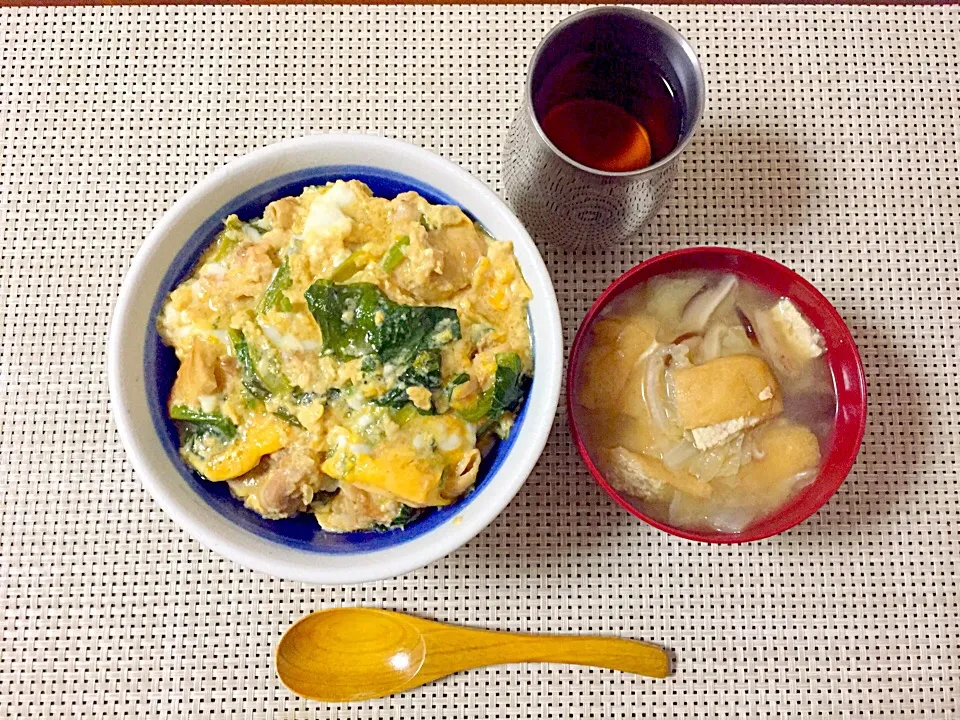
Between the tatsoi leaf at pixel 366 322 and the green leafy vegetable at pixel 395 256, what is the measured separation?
6 centimetres

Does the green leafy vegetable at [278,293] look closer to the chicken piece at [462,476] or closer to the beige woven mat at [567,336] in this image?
the chicken piece at [462,476]

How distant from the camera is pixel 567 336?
6.73 feet

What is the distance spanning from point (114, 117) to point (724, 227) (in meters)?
1.61

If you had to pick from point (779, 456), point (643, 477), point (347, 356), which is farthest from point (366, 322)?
point (779, 456)

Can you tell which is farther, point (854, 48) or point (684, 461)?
point (854, 48)

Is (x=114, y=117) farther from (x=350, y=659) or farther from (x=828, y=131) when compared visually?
(x=828, y=131)

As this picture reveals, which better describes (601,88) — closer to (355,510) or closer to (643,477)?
(643,477)

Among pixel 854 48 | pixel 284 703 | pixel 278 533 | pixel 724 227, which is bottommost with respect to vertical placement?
pixel 284 703

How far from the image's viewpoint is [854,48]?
2.23 meters

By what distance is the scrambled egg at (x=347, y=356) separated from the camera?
1.59m

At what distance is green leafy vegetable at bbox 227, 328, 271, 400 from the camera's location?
1.61 meters

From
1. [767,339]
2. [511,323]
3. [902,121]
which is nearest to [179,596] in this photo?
[511,323]

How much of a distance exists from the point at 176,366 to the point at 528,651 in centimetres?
103

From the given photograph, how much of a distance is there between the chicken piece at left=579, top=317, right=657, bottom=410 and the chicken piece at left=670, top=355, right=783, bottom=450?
108mm
